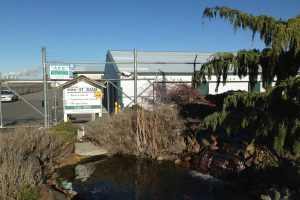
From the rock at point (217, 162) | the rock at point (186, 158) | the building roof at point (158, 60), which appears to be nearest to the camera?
the rock at point (217, 162)

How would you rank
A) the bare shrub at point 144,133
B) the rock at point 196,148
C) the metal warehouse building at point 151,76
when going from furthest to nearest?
the metal warehouse building at point 151,76 → the bare shrub at point 144,133 → the rock at point 196,148

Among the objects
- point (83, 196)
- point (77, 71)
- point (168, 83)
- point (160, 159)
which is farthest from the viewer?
point (77, 71)

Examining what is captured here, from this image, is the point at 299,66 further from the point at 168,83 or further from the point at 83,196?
the point at 168,83

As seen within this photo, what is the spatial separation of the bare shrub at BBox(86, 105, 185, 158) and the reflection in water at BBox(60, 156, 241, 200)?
0.56 metres

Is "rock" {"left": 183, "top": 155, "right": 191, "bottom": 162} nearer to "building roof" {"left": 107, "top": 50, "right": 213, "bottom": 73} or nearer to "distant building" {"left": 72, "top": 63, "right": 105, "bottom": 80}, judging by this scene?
"building roof" {"left": 107, "top": 50, "right": 213, "bottom": 73}

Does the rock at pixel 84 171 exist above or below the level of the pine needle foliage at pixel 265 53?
below

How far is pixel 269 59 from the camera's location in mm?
6902

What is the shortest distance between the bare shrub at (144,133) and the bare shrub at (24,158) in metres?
1.93

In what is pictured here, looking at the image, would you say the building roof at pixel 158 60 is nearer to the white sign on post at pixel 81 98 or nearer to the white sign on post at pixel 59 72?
the white sign on post at pixel 59 72

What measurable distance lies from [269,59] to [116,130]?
21.1 ft

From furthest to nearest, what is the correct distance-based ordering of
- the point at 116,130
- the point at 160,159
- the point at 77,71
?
the point at 77,71 → the point at 116,130 → the point at 160,159

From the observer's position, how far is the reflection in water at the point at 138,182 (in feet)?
26.5

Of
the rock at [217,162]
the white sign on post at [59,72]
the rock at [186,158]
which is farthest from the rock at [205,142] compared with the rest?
the white sign on post at [59,72]

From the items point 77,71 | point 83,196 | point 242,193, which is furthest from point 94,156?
point 77,71
